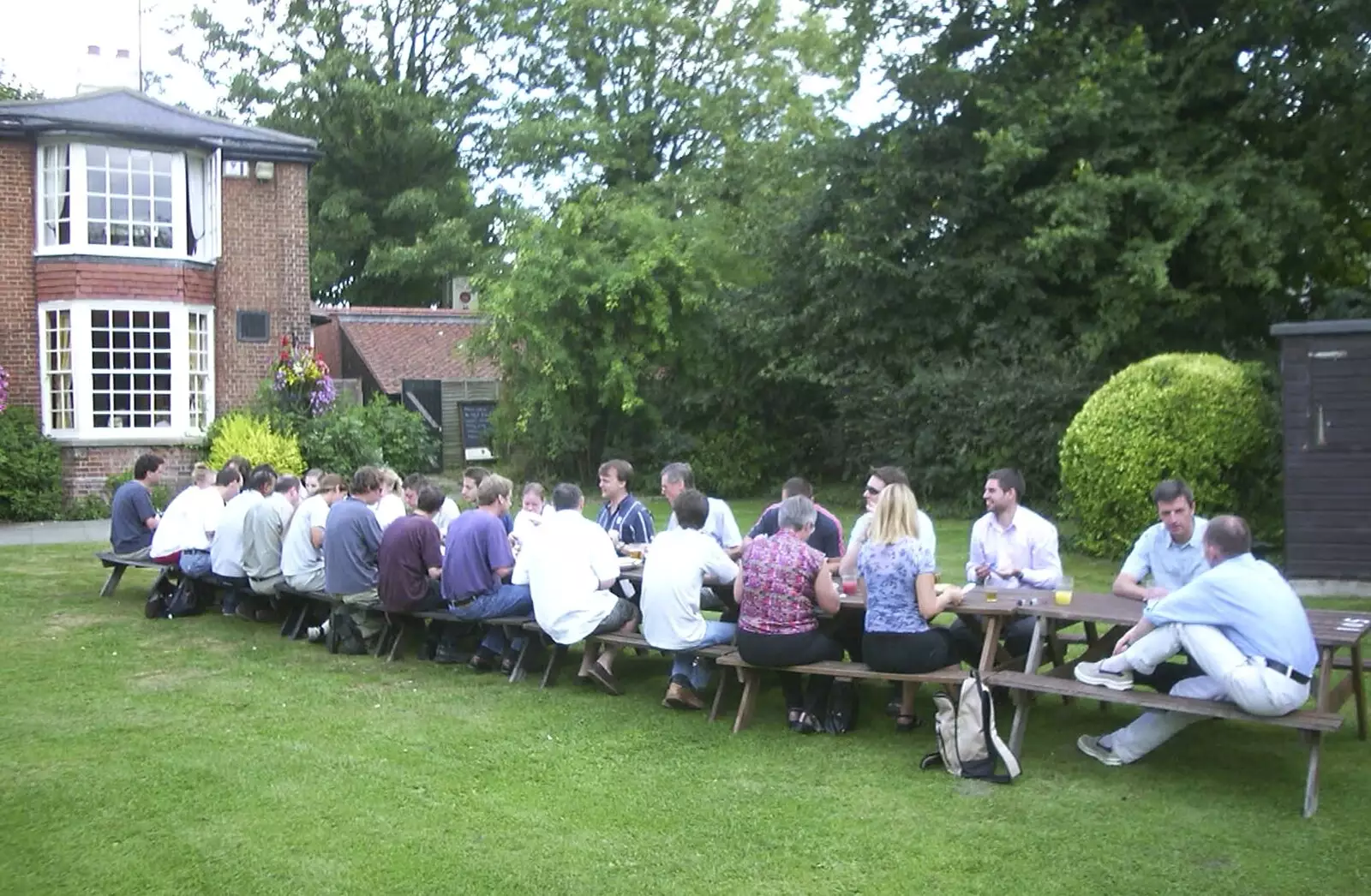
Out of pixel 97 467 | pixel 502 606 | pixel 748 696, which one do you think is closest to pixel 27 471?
pixel 97 467

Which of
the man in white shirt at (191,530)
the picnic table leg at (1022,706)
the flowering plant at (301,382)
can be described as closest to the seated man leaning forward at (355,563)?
the man in white shirt at (191,530)

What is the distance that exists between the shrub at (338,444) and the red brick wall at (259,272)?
1.69 meters

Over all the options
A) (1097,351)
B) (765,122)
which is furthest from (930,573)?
(765,122)

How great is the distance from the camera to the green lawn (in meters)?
5.16

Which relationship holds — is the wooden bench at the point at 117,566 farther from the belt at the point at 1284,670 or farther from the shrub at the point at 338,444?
the belt at the point at 1284,670

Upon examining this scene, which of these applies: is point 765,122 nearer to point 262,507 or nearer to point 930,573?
point 262,507

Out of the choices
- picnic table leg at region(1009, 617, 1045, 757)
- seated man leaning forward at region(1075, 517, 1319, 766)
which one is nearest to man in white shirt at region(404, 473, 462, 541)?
picnic table leg at region(1009, 617, 1045, 757)

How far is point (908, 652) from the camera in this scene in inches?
Result: 271

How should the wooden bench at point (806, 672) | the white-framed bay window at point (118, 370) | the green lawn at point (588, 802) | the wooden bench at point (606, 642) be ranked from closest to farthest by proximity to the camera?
1. the green lawn at point (588, 802)
2. the wooden bench at point (806, 672)
3. the wooden bench at point (606, 642)
4. the white-framed bay window at point (118, 370)

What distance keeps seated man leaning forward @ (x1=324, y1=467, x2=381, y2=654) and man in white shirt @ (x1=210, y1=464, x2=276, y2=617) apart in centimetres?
141

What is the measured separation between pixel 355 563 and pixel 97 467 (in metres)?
12.4

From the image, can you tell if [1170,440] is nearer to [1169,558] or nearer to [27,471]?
[1169,558]

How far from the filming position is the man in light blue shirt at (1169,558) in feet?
22.8

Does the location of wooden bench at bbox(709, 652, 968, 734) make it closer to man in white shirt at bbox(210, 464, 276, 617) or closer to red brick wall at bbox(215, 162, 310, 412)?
man in white shirt at bbox(210, 464, 276, 617)
